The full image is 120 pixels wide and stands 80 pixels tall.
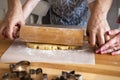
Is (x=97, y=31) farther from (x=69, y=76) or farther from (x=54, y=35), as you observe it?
(x=69, y=76)

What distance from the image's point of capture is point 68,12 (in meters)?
1.09

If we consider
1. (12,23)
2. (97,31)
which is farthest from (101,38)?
(12,23)

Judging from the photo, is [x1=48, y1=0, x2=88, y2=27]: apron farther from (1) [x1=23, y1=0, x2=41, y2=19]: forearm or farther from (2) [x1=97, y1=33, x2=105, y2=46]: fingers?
(2) [x1=97, y1=33, x2=105, y2=46]: fingers

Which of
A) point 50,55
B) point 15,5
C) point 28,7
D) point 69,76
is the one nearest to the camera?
point 69,76

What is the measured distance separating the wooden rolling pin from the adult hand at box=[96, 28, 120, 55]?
7cm

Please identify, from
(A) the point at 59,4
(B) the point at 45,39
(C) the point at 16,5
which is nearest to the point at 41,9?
(A) the point at 59,4

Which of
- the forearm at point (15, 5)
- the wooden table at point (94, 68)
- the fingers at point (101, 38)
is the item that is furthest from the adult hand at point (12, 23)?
the fingers at point (101, 38)

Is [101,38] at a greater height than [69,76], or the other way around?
[101,38]

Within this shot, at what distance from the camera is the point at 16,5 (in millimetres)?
895

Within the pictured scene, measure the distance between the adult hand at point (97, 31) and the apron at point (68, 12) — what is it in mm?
292

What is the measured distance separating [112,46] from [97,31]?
0.07 meters

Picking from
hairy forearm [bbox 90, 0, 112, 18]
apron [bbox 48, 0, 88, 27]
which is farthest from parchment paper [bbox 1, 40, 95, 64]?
apron [bbox 48, 0, 88, 27]

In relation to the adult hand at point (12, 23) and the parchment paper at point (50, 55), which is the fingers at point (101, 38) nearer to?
the parchment paper at point (50, 55)

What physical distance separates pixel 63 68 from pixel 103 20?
0.23 m
